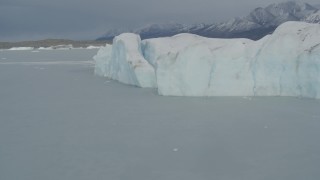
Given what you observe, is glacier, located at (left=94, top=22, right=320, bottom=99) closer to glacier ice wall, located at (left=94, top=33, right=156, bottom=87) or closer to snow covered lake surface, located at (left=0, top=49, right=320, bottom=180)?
snow covered lake surface, located at (left=0, top=49, right=320, bottom=180)

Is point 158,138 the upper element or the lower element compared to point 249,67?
lower

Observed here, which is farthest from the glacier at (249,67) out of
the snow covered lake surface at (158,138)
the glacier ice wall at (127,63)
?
the glacier ice wall at (127,63)

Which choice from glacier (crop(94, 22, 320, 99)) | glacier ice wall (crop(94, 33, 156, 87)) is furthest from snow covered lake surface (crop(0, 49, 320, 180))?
glacier ice wall (crop(94, 33, 156, 87))

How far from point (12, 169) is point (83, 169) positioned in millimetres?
850

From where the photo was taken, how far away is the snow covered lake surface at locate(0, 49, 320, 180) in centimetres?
502

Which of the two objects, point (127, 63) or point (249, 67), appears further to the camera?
point (127, 63)

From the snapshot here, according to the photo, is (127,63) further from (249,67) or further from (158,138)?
(158,138)

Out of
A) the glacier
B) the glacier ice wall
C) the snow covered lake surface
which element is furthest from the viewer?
the glacier ice wall

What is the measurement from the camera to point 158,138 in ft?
21.2

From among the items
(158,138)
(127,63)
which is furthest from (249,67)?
(158,138)

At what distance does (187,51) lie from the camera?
35.6ft

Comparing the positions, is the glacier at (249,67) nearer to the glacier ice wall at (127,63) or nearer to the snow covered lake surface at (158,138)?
the snow covered lake surface at (158,138)

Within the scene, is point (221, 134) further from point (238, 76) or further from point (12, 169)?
point (238, 76)

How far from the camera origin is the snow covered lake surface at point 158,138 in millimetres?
5016
